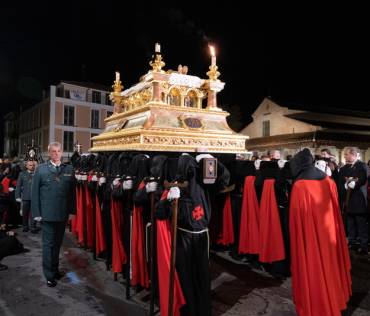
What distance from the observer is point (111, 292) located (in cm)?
439

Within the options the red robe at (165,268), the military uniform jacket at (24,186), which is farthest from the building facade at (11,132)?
the red robe at (165,268)

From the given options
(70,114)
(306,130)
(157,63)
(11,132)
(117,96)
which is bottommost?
(117,96)

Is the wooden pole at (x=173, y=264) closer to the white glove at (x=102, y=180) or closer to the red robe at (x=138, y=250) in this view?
the red robe at (x=138, y=250)

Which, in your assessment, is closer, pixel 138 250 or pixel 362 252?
pixel 138 250

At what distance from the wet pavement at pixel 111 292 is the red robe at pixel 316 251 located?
20.7 inches

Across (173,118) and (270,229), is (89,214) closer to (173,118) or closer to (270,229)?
(173,118)

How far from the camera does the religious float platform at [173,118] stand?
532 cm

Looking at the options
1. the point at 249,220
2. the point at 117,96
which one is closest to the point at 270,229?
the point at 249,220

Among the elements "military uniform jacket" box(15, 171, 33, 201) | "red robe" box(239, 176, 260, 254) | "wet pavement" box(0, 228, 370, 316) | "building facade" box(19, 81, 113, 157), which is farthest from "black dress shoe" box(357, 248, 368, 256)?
"building facade" box(19, 81, 113, 157)

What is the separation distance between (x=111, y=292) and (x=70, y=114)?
32480 mm

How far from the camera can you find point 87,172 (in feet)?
20.4

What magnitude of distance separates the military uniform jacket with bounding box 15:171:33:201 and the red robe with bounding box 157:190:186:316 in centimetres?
552

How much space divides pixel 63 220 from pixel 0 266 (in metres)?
1.46

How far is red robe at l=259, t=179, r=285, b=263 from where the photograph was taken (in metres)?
4.79
